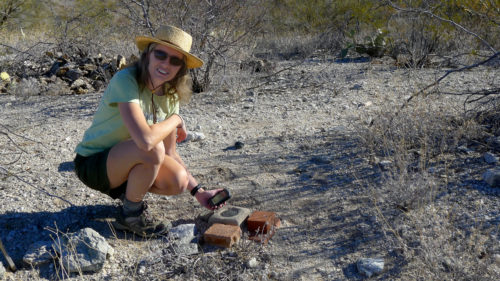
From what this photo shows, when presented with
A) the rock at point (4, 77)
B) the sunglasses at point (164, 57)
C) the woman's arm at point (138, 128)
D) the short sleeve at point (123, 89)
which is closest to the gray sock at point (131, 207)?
the woman's arm at point (138, 128)

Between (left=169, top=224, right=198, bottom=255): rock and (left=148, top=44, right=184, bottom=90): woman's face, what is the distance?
809mm

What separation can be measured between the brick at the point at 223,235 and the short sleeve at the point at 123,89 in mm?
824

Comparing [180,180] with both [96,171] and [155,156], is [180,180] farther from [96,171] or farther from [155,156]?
[96,171]

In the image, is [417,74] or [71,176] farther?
[417,74]

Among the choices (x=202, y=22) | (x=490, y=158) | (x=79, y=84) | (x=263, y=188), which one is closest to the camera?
(x=263, y=188)

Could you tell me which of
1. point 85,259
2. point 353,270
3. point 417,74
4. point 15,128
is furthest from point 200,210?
point 417,74

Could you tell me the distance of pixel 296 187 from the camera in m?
3.31

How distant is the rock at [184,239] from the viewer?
8.16 feet

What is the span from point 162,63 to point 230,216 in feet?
3.16

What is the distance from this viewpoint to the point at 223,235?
2549 mm

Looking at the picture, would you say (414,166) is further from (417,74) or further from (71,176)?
(417,74)

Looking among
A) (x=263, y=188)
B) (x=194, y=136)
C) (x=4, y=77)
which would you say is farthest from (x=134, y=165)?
(x=4, y=77)

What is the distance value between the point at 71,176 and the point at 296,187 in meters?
1.65

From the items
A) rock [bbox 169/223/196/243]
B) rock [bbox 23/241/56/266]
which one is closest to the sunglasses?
rock [bbox 169/223/196/243]
